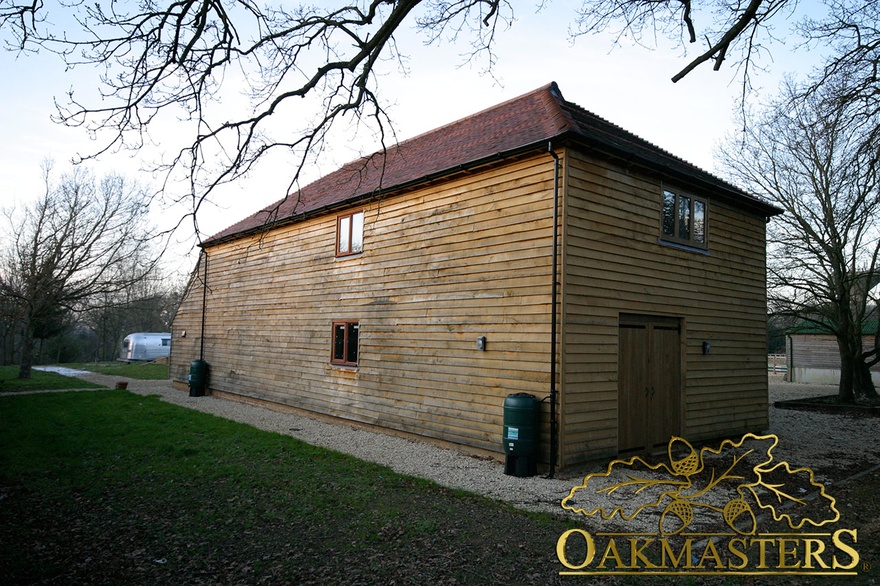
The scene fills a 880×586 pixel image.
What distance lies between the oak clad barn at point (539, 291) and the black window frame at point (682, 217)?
4 centimetres

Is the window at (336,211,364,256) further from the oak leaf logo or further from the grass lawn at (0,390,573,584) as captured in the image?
the oak leaf logo

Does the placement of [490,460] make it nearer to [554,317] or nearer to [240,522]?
[554,317]

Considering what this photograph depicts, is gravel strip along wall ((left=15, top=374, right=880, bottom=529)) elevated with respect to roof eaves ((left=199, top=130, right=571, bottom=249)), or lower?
lower

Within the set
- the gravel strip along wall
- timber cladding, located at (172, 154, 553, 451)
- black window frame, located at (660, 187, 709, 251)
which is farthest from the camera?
black window frame, located at (660, 187, 709, 251)

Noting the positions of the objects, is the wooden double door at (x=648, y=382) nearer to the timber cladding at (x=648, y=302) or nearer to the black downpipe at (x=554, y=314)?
the timber cladding at (x=648, y=302)

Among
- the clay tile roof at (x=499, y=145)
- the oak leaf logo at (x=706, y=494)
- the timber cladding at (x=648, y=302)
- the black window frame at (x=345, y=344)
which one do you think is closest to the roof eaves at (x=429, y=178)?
the clay tile roof at (x=499, y=145)

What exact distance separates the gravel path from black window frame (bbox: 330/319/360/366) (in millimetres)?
1500

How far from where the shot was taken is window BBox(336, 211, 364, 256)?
1345 centimetres

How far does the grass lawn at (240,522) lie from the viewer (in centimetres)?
489

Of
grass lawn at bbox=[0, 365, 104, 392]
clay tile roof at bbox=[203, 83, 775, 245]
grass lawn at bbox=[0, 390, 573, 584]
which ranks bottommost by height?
grass lawn at bbox=[0, 365, 104, 392]

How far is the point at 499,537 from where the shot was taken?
5797mm

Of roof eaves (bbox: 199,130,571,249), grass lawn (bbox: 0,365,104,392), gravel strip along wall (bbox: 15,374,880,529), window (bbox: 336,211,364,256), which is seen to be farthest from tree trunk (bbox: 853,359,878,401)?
grass lawn (bbox: 0,365,104,392)

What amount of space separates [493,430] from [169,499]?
4.99m

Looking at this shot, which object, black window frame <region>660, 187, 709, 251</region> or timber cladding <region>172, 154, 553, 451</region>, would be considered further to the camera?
black window frame <region>660, 187, 709, 251</region>
